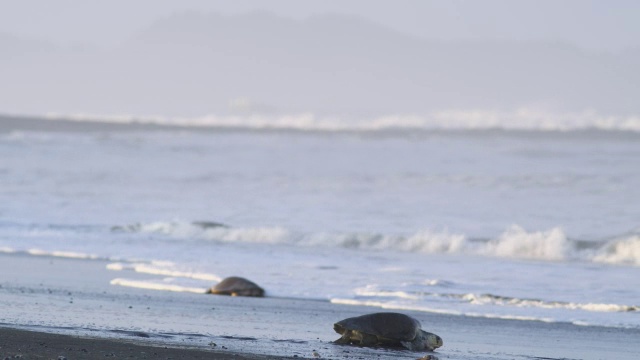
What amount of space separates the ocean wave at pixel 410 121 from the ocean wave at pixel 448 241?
3732 cm

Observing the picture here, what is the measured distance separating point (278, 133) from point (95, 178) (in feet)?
79.0

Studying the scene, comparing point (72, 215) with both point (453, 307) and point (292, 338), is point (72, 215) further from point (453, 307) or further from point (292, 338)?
point (292, 338)

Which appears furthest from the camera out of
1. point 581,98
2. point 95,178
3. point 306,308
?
point 581,98

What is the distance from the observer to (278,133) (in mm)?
58188

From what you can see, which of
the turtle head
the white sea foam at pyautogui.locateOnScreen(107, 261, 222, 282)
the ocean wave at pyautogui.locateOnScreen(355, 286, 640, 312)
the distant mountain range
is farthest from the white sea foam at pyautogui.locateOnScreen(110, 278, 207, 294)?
the distant mountain range

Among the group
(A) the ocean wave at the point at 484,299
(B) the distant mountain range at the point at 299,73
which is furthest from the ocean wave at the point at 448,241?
(B) the distant mountain range at the point at 299,73

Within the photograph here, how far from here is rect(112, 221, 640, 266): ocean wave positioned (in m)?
20.4

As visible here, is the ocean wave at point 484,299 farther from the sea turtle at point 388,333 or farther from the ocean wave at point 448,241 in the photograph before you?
the ocean wave at point 448,241

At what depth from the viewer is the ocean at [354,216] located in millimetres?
15820

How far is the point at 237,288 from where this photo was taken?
586 inches

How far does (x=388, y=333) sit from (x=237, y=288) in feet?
13.8

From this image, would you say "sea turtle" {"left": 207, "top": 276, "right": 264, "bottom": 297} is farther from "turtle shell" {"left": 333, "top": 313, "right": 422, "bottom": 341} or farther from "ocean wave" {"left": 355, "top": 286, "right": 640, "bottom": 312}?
"turtle shell" {"left": 333, "top": 313, "right": 422, "bottom": 341}

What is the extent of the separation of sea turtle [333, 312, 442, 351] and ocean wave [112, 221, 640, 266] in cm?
929

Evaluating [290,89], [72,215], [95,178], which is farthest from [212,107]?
[72,215]
